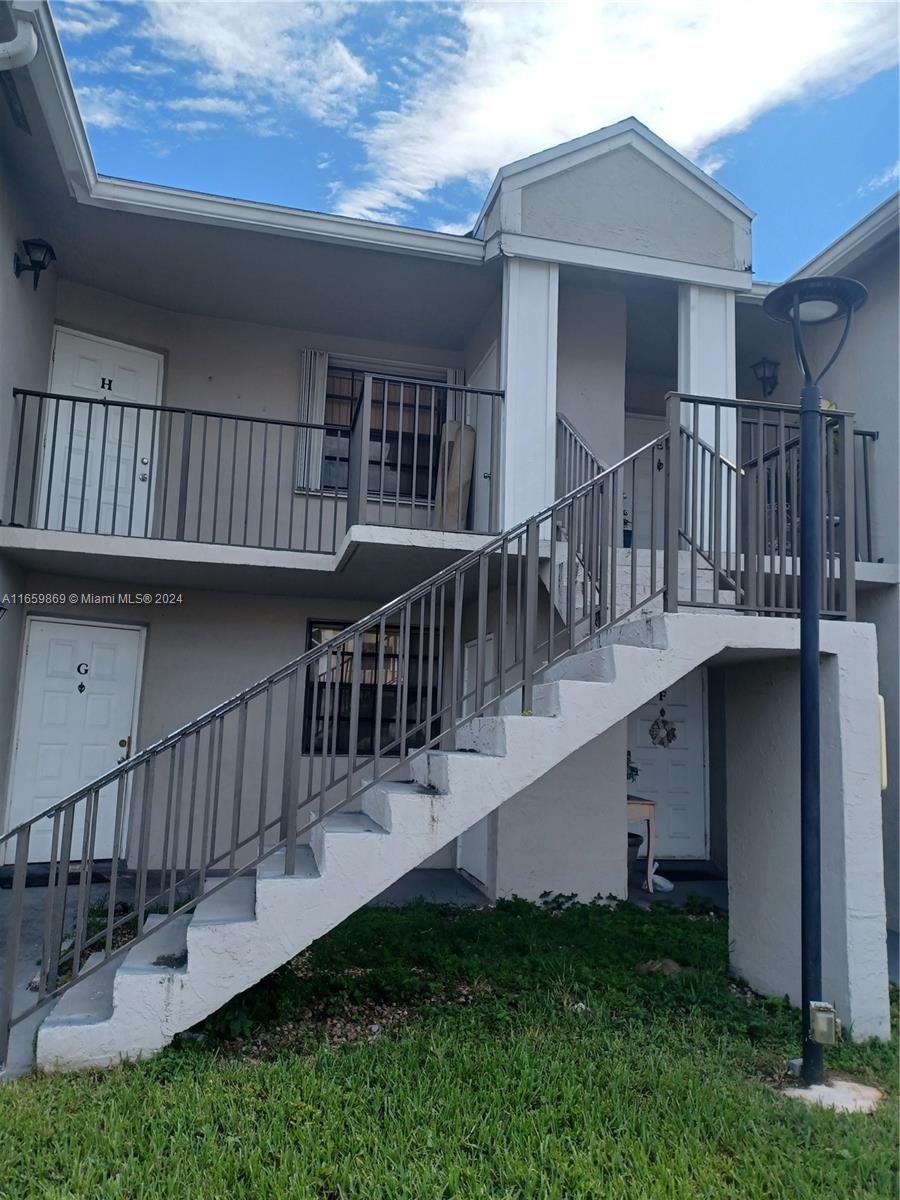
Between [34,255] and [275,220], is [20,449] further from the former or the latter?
[275,220]

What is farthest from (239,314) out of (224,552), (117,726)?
(117,726)

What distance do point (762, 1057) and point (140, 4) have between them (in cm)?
706

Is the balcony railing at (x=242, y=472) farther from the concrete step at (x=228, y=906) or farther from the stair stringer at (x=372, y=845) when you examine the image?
the concrete step at (x=228, y=906)

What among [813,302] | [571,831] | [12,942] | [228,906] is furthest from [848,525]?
[12,942]

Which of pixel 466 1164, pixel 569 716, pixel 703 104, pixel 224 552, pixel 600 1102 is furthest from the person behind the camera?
pixel 224 552

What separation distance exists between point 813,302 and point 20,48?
4.39 m

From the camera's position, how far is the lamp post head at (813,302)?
3605 millimetres

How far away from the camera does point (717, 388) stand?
21.5 ft

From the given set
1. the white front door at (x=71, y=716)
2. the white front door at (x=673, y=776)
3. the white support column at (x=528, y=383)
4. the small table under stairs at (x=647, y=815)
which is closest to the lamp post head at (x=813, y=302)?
the white support column at (x=528, y=383)

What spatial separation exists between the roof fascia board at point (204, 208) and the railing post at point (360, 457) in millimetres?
1337

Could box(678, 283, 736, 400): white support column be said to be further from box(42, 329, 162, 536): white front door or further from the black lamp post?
box(42, 329, 162, 536): white front door

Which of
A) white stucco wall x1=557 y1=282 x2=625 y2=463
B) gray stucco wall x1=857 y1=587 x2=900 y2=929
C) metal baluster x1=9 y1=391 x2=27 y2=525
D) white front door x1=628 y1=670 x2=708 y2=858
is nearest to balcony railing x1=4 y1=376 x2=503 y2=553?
metal baluster x1=9 y1=391 x2=27 y2=525

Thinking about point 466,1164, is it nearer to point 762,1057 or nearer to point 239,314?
point 762,1057

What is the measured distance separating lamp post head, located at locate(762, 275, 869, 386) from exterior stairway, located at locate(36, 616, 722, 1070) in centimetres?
139
